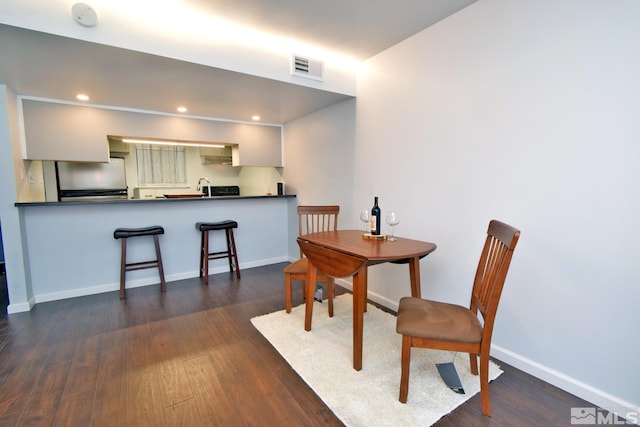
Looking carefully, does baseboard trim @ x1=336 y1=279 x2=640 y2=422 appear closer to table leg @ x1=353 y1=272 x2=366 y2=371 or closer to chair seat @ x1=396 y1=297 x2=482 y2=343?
chair seat @ x1=396 y1=297 x2=482 y2=343

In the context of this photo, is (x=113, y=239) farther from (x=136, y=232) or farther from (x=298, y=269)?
(x=298, y=269)

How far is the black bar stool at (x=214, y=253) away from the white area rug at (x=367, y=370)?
1314mm

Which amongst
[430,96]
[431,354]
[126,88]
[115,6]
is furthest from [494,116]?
[126,88]

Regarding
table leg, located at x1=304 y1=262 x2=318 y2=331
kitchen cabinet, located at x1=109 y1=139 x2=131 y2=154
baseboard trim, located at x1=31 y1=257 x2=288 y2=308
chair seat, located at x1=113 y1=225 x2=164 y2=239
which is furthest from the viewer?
kitchen cabinet, located at x1=109 y1=139 x2=131 y2=154

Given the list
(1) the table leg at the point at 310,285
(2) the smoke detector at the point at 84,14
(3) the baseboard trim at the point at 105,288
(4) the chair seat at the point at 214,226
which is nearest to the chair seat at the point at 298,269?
(1) the table leg at the point at 310,285

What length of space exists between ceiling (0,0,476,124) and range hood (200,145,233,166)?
270 cm

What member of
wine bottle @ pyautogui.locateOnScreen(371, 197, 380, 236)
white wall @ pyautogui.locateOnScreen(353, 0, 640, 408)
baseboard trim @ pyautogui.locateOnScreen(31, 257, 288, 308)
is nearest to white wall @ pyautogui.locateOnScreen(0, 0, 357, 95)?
white wall @ pyautogui.locateOnScreen(353, 0, 640, 408)

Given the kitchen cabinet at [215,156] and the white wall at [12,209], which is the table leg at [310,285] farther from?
the kitchen cabinet at [215,156]

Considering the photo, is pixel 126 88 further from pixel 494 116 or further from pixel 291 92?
pixel 494 116

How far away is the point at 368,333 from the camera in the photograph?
2.25 m

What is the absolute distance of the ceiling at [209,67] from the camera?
1.96m

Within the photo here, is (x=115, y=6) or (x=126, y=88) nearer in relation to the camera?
(x=115, y=6)

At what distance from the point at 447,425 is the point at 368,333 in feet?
2.90

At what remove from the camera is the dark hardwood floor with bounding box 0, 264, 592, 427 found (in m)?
1.46
